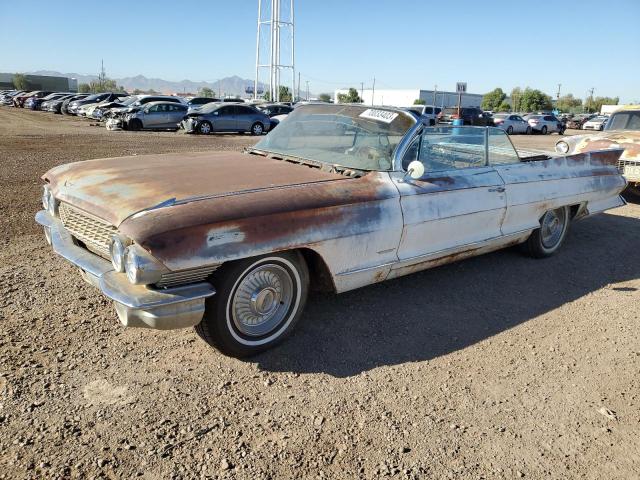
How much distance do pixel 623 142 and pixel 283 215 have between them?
7.97 metres

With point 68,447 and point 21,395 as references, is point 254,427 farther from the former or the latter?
point 21,395

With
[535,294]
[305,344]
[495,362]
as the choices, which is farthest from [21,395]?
[535,294]

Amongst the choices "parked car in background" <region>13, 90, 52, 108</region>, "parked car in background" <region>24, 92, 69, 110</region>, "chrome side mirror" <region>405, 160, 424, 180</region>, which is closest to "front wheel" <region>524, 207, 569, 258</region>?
"chrome side mirror" <region>405, 160, 424, 180</region>

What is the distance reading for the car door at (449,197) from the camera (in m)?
3.79

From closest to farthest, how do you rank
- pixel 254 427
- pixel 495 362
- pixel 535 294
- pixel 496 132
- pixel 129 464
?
1. pixel 129 464
2. pixel 254 427
3. pixel 495 362
4. pixel 535 294
5. pixel 496 132

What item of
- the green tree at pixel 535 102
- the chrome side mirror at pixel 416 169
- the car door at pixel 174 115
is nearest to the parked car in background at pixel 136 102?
the car door at pixel 174 115

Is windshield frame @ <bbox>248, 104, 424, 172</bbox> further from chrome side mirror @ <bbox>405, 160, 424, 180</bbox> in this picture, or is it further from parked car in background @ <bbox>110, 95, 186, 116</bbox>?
parked car in background @ <bbox>110, 95, 186, 116</bbox>

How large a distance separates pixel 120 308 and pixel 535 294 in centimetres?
355

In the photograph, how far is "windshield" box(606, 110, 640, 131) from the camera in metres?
9.77

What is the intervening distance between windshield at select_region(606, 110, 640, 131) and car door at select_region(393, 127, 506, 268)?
675cm

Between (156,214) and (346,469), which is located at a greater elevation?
(156,214)

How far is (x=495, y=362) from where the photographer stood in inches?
133

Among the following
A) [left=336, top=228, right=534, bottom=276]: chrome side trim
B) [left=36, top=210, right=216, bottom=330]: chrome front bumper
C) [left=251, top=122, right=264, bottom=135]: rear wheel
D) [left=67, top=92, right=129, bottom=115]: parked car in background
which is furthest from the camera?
[left=67, top=92, right=129, bottom=115]: parked car in background

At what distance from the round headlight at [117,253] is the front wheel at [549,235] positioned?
13.7 feet
